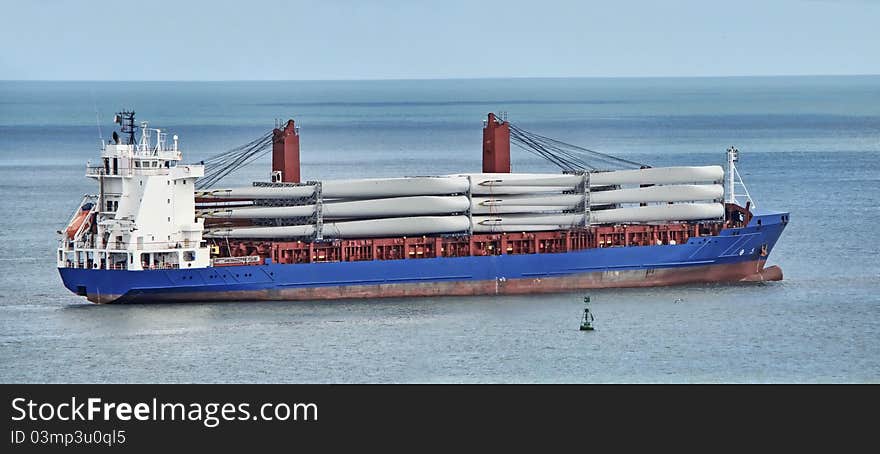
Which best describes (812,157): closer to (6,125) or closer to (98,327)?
(98,327)

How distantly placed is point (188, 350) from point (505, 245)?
56.6ft

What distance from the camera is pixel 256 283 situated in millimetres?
66500

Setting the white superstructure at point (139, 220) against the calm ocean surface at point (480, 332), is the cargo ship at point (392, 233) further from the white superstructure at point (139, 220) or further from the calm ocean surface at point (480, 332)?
the calm ocean surface at point (480, 332)

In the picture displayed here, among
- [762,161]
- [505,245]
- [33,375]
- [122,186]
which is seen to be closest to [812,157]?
[762,161]

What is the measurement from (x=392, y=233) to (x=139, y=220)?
31.4ft

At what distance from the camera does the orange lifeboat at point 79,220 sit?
66.0 meters

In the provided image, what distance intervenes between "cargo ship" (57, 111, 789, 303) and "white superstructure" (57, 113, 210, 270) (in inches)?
2.0

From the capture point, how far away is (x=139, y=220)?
65.2 m

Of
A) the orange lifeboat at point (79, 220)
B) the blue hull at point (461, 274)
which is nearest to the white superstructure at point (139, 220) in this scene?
the orange lifeboat at point (79, 220)

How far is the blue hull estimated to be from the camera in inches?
2566

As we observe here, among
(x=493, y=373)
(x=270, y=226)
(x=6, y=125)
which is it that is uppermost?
(x=6, y=125)

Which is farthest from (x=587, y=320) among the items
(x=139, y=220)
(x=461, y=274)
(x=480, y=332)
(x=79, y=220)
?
(x=79, y=220)

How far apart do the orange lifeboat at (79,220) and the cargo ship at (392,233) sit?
0.26 ft

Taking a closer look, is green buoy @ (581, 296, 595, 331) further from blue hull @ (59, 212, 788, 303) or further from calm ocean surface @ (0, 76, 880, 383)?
blue hull @ (59, 212, 788, 303)
